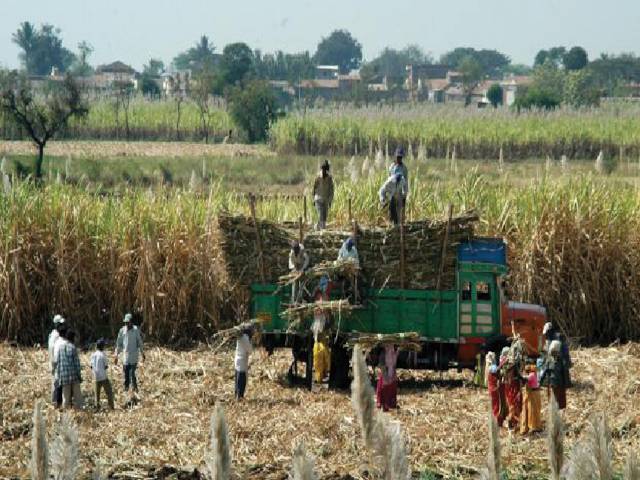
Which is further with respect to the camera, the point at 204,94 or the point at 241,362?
the point at 204,94

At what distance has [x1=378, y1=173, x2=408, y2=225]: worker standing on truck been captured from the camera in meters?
16.9

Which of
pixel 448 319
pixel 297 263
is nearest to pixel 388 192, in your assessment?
pixel 297 263

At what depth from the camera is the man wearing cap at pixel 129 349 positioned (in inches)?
605

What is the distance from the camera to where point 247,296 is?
18562 mm

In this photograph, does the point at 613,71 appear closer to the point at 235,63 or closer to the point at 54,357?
the point at 235,63

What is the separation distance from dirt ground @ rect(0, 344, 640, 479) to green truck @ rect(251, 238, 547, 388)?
0.41 metres

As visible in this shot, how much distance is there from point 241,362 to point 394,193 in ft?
10.9

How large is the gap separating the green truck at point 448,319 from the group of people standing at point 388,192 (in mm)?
1271

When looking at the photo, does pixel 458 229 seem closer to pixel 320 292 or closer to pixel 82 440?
pixel 320 292

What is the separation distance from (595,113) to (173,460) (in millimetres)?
52155

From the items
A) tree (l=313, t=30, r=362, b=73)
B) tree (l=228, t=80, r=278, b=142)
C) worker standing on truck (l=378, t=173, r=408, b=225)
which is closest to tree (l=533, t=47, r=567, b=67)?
tree (l=313, t=30, r=362, b=73)

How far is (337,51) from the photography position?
7643 inches

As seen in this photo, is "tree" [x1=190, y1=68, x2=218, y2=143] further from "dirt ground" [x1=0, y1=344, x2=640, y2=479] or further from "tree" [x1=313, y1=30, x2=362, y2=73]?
"tree" [x1=313, y1=30, x2=362, y2=73]

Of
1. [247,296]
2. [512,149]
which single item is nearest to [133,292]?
[247,296]
